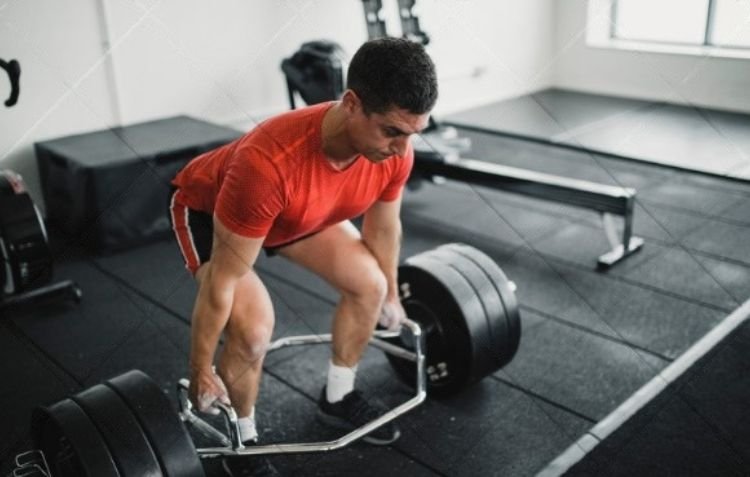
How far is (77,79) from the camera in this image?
3170 millimetres

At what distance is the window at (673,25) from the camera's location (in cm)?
Answer: 414

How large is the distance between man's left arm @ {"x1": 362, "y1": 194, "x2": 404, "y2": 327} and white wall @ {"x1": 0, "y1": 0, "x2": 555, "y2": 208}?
1.96 meters

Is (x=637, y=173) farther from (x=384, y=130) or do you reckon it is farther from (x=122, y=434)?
(x=122, y=434)

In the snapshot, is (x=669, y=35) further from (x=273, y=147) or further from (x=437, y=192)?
(x=273, y=147)

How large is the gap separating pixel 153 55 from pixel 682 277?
232cm

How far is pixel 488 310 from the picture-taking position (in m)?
1.76

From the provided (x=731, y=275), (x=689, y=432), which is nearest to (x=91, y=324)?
(x=689, y=432)

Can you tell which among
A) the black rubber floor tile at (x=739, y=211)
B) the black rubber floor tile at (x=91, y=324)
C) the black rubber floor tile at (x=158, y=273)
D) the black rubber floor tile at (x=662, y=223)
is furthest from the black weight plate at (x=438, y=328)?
the black rubber floor tile at (x=739, y=211)

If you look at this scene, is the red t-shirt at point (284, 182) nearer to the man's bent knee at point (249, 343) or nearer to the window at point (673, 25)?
the man's bent knee at point (249, 343)

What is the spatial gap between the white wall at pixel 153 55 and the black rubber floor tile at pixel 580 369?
2083 millimetres

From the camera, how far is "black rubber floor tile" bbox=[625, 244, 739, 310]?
236cm

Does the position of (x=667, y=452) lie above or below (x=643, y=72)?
above

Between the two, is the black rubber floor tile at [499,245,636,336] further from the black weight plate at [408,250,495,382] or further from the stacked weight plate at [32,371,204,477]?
the stacked weight plate at [32,371,204,477]

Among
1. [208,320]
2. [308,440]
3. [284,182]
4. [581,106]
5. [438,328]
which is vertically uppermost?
[284,182]
